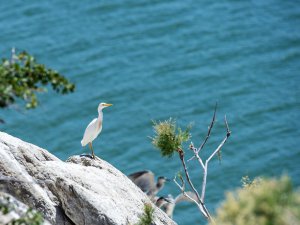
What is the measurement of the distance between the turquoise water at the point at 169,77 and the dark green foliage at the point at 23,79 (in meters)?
16.6

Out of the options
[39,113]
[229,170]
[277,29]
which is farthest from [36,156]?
[277,29]

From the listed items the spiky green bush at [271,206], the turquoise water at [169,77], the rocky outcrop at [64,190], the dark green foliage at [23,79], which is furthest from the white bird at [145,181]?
the spiky green bush at [271,206]

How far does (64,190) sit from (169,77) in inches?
706

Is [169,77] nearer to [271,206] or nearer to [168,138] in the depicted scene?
[168,138]

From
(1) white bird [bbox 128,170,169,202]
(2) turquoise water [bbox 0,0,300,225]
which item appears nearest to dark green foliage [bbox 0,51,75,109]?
(1) white bird [bbox 128,170,169,202]

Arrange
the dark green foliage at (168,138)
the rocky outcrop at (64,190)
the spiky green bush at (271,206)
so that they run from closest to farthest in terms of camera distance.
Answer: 1. the spiky green bush at (271,206)
2. the rocky outcrop at (64,190)
3. the dark green foliage at (168,138)

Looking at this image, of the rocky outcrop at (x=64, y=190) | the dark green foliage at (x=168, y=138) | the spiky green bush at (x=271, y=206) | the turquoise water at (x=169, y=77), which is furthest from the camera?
the turquoise water at (x=169, y=77)

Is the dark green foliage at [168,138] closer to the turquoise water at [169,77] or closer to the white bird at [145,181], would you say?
the white bird at [145,181]

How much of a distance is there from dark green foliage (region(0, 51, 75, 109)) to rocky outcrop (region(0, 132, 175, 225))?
393cm

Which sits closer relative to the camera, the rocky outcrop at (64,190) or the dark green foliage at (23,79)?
the dark green foliage at (23,79)

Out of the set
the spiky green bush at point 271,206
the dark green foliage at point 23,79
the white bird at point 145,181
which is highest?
the dark green foliage at point 23,79

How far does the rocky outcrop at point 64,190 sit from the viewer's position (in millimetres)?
12711

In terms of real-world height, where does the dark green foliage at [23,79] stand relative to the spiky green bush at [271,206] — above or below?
above

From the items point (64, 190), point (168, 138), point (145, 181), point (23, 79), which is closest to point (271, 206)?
point (23, 79)
